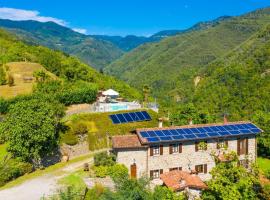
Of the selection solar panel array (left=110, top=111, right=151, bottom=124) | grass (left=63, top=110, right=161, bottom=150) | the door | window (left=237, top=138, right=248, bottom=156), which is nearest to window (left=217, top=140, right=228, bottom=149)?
window (left=237, top=138, right=248, bottom=156)

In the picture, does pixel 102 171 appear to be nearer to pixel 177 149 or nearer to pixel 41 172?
pixel 41 172

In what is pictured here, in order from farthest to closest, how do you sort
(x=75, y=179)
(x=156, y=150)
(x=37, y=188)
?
(x=156, y=150)
(x=75, y=179)
(x=37, y=188)

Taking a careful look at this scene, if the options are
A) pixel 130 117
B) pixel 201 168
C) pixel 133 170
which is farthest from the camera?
pixel 130 117

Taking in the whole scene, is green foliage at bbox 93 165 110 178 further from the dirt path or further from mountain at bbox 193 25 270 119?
mountain at bbox 193 25 270 119

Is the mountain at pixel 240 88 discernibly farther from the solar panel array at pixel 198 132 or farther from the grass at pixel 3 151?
the grass at pixel 3 151

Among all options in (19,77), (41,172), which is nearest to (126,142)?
(41,172)

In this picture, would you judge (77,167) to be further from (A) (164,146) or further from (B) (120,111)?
(B) (120,111)
